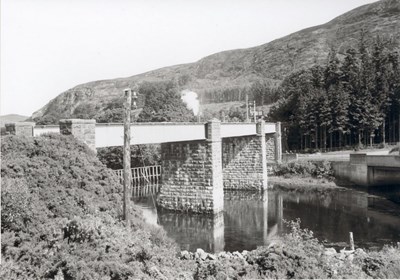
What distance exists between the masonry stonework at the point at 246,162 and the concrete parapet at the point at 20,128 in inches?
1001

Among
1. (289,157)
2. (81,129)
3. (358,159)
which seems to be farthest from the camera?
(289,157)

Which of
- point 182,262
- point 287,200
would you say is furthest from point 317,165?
point 182,262

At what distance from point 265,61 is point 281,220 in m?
138

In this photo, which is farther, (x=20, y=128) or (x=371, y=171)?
(x=371, y=171)

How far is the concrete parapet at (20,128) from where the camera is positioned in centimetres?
1736

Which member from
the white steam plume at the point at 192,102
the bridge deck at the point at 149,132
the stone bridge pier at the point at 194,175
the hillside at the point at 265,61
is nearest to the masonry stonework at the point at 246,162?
the bridge deck at the point at 149,132

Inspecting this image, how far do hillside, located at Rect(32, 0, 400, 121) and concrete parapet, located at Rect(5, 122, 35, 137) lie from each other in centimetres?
10915

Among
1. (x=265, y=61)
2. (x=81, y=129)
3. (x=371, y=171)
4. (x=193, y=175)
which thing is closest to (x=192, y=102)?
(x=371, y=171)

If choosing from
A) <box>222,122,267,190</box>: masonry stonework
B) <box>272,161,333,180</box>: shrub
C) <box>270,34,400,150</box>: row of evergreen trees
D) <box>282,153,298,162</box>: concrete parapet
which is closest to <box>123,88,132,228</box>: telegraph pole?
<box>222,122,267,190</box>: masonry stonework

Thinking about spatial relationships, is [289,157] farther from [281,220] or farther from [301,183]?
[281,220]

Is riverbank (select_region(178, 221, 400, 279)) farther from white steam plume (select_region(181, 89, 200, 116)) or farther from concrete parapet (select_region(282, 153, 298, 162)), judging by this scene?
white steam plume (select_region(181, 89, 200, 116))

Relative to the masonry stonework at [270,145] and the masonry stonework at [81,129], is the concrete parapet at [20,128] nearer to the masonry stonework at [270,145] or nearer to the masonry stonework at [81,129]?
the masonry stonework at [81,129]

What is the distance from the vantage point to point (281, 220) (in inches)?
1088

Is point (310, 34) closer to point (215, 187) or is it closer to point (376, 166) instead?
point (376, 166)
